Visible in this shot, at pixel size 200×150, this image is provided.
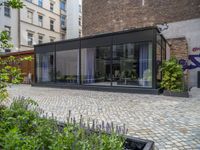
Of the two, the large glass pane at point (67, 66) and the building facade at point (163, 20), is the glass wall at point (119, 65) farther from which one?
the building facade at point (163, 20)

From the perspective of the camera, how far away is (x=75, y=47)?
1136 centimetres

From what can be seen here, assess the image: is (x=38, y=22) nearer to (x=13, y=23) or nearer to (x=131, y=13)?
(x=13, y=23)

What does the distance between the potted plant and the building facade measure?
4034mm

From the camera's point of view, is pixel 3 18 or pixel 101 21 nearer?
pixel 101 21

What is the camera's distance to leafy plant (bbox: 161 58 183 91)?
8.20 meters

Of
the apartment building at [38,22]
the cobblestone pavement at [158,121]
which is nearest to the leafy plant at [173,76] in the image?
the cobblestone pavement at [158,121]

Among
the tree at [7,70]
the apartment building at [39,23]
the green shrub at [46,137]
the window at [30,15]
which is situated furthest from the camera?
the window at [30,15]

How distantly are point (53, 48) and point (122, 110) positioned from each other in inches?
328

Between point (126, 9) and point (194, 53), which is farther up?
point (126, 9)

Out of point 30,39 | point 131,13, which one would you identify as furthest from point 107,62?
point 30,39

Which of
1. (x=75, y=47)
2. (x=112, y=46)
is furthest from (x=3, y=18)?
(x=112, y=46)

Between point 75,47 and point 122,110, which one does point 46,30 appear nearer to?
point 75,47

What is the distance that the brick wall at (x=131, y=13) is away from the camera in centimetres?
1274

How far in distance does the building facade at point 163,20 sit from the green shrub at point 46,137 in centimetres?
1108
